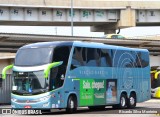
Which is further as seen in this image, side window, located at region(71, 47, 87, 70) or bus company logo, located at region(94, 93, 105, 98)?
bus company logo, located at region(94, 93, 105, 98)

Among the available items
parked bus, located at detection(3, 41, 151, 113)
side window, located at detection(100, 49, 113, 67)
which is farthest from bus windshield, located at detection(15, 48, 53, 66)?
side window, located at detection(100, 49, 113, 67)

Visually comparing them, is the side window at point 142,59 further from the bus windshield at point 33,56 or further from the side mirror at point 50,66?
the bus windshield at point 33,56

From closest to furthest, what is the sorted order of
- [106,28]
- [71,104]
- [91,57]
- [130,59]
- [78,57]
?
[71,104], [78,57], [91,57], [130,59], [106,28]

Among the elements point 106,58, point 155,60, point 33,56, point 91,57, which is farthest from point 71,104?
point 155,60

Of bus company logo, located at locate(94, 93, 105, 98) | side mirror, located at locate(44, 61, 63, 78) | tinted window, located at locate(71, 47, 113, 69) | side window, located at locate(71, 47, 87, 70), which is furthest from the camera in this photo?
bus company logo, located at locate(94, 93, 105, 98)

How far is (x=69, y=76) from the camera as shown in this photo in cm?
2345

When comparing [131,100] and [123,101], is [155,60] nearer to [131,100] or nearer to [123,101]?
[131,100]

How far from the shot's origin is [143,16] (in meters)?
69.4

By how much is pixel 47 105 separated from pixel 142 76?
28.9ft

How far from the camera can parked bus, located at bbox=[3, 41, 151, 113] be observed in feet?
74.5

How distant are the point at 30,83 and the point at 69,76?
6.27ft

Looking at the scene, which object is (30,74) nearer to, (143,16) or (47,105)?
(47,105)

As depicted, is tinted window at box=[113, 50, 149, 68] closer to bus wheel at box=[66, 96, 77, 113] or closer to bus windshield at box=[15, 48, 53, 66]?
bus wheel at box=[66, 96, 77, 113]

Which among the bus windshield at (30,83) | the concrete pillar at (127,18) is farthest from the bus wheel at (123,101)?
the concrete pillar at (127,18)
